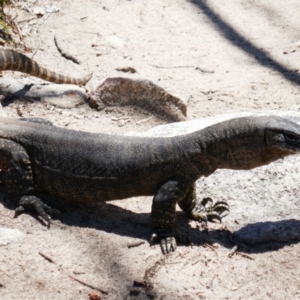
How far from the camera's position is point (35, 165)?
18.7ft

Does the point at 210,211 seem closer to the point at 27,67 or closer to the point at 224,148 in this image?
the point at 224,148

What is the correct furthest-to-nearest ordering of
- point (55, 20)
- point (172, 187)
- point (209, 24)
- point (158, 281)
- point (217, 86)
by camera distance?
point (209, 24) → point (55, 20) → point (217, 86) → point (172, 187) → point (158, 281)

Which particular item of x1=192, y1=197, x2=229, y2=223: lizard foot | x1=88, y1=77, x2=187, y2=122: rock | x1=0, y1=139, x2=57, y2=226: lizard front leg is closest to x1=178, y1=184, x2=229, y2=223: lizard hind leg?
x1=192, y1=197, x2=229, y2=223: lizard foot

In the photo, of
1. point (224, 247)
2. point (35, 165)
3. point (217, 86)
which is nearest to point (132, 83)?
point (217, 86)

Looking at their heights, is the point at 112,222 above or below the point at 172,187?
below

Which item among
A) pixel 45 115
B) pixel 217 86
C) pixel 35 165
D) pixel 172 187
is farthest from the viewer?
pixel 217 86

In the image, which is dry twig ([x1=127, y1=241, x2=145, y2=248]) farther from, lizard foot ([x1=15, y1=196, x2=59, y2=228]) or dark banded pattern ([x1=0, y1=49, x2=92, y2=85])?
dark banded pattern ([x1=0, y1=49, x2=92, y2=85])

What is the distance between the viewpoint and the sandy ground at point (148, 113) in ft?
15.4

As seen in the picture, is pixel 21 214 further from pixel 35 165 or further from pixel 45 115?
pixel 45 115

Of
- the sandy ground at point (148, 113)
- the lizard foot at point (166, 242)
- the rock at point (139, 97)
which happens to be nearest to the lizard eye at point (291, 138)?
the sandy ground at point (148, 113)

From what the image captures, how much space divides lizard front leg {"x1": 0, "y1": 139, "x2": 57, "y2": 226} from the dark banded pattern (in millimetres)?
3083

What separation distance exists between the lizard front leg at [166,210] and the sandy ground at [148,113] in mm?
137

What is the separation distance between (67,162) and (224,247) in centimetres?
171

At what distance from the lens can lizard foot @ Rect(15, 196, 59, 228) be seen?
215 inches
